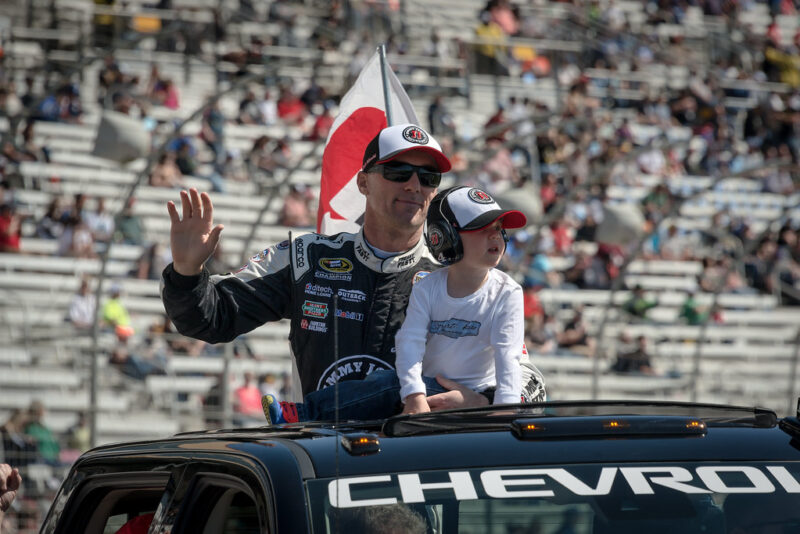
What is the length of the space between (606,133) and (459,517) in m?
21.5

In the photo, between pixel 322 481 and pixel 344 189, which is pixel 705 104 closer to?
pixel 344 189

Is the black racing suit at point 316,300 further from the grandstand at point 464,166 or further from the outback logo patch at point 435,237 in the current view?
the grandstand at point 464,166

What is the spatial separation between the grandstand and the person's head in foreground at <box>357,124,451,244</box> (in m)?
7.66

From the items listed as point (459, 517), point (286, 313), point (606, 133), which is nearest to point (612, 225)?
point (606, 133)

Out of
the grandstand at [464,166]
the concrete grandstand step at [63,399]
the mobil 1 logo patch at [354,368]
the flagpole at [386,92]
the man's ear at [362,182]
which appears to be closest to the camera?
the mobil 1 logo patch at [354,368]

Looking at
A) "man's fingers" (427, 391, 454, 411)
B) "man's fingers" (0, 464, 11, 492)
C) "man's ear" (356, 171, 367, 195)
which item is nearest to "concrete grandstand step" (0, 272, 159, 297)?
"man's ear" (356, 171, 367, 195)

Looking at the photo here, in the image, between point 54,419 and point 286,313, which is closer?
point 286,313

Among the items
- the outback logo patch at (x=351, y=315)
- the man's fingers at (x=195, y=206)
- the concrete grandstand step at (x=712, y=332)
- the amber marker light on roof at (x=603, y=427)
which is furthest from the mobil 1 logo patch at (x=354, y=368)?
the concrete grandstand step at (x=712, y=332)

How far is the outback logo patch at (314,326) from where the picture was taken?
457cm

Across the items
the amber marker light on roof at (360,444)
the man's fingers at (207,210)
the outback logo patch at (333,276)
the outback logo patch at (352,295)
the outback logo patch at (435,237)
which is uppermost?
the man's fingers at (207,210)

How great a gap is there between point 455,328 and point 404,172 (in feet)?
2.22

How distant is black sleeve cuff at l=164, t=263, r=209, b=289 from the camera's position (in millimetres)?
4312

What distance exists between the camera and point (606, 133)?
23609 mm

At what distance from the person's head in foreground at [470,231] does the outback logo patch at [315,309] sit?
20.3 inches
